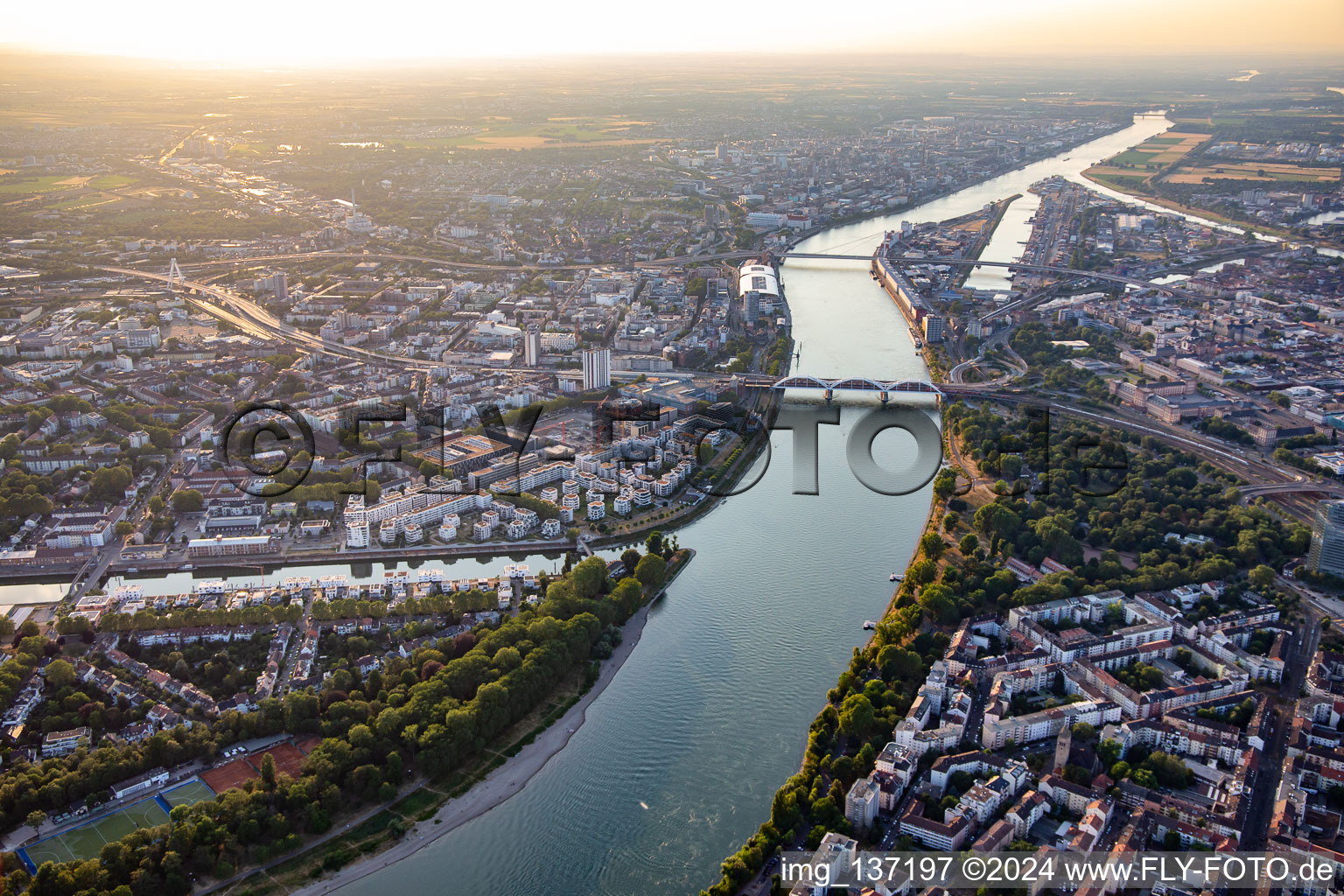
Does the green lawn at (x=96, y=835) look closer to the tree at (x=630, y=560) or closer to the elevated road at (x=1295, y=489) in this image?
the tree at (x=630, y=560)

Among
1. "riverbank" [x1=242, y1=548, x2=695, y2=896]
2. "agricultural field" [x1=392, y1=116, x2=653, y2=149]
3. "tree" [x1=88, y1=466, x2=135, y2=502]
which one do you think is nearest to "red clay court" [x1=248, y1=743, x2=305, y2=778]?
"riverbank" [x1=242, y1=548, x2=695, y2=896]

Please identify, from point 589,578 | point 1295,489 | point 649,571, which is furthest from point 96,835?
point 1295,489

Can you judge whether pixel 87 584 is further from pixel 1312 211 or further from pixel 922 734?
pixel 1312 211

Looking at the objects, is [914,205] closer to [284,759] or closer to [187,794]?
[284,759]

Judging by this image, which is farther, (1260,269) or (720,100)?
(720,100)

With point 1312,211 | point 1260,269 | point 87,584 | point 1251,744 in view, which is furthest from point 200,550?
point 1312,211

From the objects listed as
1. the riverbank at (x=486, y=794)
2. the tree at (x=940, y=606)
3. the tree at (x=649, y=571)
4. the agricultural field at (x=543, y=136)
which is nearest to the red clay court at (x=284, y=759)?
the riverbank at (x=486, y=794)
